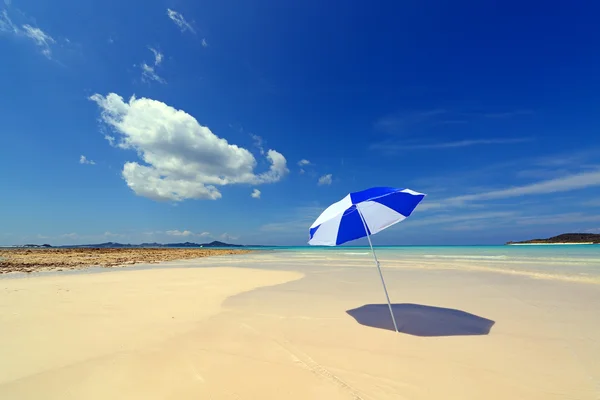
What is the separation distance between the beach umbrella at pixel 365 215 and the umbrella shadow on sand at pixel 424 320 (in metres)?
0.49

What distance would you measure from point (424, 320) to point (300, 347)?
299 cm

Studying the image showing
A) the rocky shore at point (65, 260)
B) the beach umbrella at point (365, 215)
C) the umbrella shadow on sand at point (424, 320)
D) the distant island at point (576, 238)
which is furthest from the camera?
the distant island at point (576, 238)

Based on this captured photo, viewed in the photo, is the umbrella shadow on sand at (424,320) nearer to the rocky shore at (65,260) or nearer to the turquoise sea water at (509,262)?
the turquoise sea water at (509,262)

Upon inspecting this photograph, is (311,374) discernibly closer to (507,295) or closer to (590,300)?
(507,295)

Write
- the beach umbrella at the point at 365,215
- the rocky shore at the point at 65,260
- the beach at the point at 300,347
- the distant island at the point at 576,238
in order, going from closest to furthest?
the beach at the point at 300,347 < the beach umbrella at the point at 365,215 < the rocky shore at the point at 65,260 < the distant island at the point at 576,238

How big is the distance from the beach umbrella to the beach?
1.45 m

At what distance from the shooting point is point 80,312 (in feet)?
20.9

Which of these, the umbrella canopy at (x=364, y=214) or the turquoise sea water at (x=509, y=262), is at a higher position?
the umbrella canopy at (x=364, y=214)

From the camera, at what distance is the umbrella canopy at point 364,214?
17.6ft

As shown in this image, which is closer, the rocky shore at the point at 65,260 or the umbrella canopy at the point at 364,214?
the umbrella canopy at the point at 364,214

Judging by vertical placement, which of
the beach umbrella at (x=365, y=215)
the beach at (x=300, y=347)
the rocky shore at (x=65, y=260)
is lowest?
the beach at (x=300, y=347)

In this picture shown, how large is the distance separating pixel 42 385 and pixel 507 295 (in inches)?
416

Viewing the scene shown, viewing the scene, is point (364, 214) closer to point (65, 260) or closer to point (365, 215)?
point (365, 215)

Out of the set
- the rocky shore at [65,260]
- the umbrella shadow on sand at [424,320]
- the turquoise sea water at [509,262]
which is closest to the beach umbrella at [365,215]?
the umbrella shadow on sand at [424,320]
